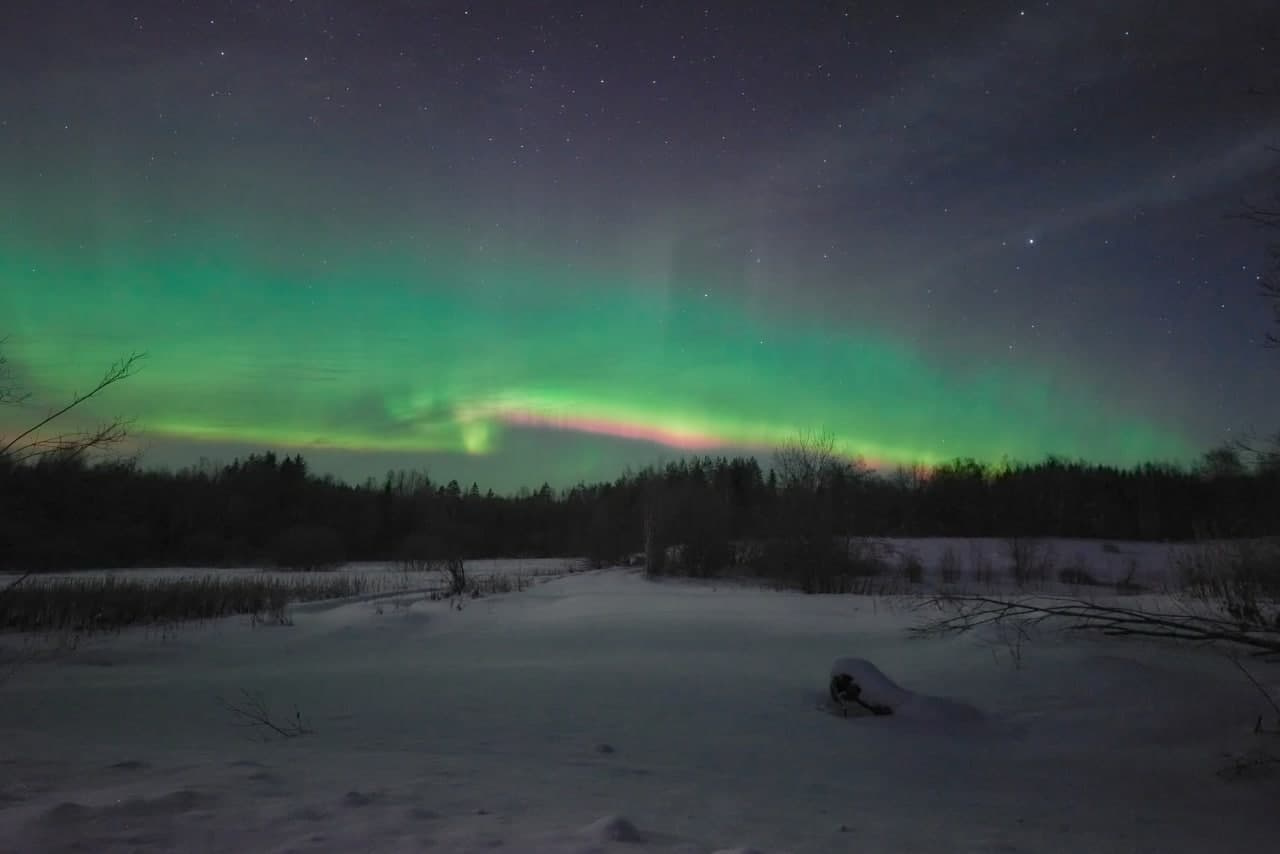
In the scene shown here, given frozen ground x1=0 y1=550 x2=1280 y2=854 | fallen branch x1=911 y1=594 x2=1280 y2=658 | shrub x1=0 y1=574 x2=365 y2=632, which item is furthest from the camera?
shrub x1=0 y1=574 x2=365 y2=632

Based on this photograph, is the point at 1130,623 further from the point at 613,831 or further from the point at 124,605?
the point at 124,605

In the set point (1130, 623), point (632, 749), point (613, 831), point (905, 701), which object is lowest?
point (632, 749)

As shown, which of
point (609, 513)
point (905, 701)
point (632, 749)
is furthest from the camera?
point (609, 513)

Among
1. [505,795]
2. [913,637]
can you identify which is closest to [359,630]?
[913,637]

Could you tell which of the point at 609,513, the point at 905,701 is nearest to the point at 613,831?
the point at 905,701

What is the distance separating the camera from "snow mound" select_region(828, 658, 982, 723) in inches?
358

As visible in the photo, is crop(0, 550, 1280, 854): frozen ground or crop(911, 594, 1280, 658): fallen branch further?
crop(911, 594, 1280, 658): fallen branch

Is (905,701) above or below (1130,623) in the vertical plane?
below

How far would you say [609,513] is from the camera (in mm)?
56281

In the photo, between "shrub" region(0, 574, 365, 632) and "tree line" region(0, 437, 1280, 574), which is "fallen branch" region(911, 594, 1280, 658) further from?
"shrub" region(0, 574, 365, 632)

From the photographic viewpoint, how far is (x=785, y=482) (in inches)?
1282

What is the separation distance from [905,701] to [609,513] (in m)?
47.4

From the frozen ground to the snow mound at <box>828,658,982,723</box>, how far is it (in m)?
0.07

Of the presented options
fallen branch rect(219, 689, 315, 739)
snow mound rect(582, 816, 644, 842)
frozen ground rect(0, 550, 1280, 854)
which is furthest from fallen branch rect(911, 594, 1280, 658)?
fallen branch rect(219, 689, 315, 739)
